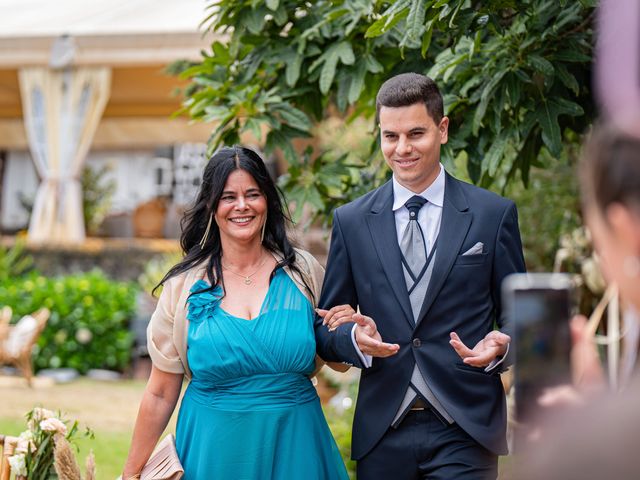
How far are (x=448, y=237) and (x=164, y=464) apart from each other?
1302 mm

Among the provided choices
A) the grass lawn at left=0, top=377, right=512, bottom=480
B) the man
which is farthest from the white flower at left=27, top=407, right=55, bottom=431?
the grass lawn at left=0, top=377, right=512, bottom=480

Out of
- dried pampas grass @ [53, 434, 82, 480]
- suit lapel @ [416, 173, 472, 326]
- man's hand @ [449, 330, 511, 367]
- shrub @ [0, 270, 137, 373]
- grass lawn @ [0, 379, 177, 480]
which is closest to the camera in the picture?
man's hand @ [449, 330, 511, 367]

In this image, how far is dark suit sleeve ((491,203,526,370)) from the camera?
3.24 m

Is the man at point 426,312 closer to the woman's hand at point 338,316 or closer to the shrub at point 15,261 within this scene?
the woman's hand at point 338,316

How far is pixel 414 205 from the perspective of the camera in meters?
3.34

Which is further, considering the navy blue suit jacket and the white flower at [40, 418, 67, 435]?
the white flower at [40, 418, 67, 435]

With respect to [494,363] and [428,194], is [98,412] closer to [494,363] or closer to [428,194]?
[428,194]

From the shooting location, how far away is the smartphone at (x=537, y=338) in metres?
1.44

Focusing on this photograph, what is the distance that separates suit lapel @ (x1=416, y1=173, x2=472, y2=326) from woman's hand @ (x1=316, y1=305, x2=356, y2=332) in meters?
0.24

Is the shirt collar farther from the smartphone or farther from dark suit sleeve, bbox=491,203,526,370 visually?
the smartphone

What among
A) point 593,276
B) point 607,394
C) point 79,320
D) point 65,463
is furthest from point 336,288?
point 79,320

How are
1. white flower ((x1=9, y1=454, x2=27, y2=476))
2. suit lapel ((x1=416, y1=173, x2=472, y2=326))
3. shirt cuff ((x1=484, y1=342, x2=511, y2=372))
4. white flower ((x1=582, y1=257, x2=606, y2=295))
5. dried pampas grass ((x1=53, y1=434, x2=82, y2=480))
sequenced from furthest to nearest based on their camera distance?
white flower ((x1=582, y1=257, x2=606, y2=295))
white flower ((x1=9, y1=454, x2=27, y2=476))
dried pampas grass ((x1=53, y1=434, x2=82, y2=480))
suit lapel ((x1=416, y1=173, x2=472, y2=326))
shirt cuff ((x1=484, y1=342, x2=511, y2=372))

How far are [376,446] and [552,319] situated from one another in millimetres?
1914

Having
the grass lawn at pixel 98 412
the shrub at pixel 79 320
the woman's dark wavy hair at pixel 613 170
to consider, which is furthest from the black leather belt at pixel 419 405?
the shrub at pixel 79 320
